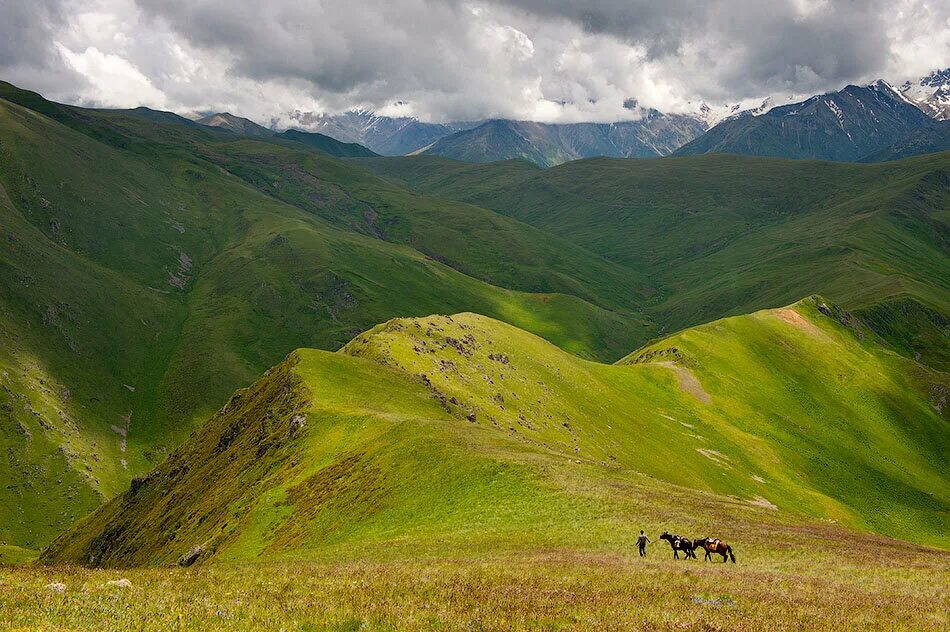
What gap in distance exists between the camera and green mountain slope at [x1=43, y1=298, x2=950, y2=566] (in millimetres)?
45438

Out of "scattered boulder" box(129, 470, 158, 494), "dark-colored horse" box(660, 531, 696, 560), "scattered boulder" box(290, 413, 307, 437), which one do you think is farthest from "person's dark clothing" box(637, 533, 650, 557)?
"scattered boulder" box(129, 470, 158, 494)

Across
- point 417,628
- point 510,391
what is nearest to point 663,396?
point 510,391

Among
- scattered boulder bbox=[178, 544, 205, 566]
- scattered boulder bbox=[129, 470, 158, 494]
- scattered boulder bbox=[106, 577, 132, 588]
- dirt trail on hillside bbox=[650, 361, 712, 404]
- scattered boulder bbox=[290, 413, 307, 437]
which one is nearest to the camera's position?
scattered boulder bbox=[106, 577, 132, 588]

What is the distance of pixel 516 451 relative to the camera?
5669cm

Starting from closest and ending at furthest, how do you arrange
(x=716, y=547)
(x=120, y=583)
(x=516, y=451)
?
(x=120, y=583) → (x=716, y=547) → (x=516, y=451)

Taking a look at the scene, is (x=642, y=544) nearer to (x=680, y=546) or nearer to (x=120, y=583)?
(x=680, y=546)

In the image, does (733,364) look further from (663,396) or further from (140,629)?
(140,629)

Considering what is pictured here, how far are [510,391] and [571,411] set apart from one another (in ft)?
42.1

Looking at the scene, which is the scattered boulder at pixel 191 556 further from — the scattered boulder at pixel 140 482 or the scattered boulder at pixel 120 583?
the scattered boulder at pixel 140 482

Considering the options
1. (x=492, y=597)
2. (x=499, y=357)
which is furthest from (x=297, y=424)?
(x=499, y=357)

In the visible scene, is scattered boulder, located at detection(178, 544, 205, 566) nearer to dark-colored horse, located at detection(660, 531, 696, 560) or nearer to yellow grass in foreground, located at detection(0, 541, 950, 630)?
yellow grass in foreground, located at detection(0, 541, 950, 630)

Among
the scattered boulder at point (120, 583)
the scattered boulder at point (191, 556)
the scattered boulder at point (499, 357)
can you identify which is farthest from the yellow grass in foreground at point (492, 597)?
the scattered boulder at point (499, 357)

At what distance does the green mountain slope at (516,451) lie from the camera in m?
45.4

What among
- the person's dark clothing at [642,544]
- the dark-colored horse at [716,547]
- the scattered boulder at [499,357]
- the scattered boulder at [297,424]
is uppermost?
the scattered boulder at [499,357]
